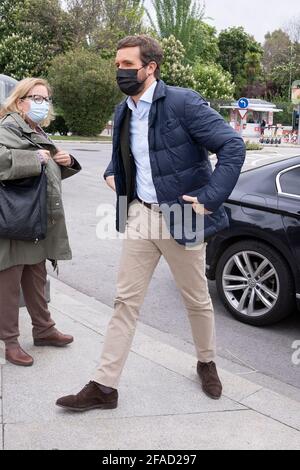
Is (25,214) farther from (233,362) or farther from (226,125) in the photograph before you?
(233,362)

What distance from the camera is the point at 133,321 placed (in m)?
3.09

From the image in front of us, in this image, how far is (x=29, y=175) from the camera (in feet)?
10.8

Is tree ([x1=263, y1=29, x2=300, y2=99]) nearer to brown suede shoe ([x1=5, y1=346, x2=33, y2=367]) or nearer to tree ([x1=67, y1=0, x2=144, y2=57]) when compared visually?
tree ([x1=67, y1=0, x2=144, y2=57])

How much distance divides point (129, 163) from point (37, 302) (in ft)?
4.01

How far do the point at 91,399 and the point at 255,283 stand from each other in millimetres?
2047

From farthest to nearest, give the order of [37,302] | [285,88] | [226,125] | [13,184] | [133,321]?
[285,88] → [37,302] → [13,184] → [133,321] → [226,125]

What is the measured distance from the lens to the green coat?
3.25 m

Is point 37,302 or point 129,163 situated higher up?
point 129,163

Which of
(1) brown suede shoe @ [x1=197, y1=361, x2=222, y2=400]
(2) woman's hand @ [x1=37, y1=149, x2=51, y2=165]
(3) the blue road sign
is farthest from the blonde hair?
(3) the blue road sign

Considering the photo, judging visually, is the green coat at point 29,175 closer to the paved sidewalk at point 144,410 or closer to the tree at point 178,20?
the paved sidewalk at point 144,410

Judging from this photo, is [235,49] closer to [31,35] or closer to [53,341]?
[31,35]

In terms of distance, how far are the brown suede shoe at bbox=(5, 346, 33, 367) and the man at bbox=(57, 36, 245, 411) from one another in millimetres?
585

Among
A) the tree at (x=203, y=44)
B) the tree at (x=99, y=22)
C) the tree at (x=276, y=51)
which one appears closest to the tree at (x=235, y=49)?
the tree at (x=203, y=44)

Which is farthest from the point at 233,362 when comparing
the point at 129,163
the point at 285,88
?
the point at 285,88
